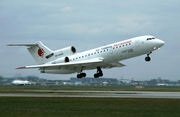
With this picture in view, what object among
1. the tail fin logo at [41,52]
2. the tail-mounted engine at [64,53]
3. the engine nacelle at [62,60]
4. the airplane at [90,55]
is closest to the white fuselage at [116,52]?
the airplane at [90,55]

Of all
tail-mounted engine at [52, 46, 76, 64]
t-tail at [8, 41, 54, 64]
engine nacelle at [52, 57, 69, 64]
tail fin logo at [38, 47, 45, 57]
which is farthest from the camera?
tail fin logo at [38, 47, 45, 57]

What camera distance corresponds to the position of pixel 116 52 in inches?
1898

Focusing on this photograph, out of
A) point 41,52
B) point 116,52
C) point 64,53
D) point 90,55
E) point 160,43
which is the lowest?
point 116,52

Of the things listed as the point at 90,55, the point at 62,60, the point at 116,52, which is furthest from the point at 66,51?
the point at 116,52

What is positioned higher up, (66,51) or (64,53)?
(66,51)

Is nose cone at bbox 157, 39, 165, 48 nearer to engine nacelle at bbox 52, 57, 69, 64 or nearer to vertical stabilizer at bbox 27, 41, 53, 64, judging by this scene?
engine nacelle at bbox 52, 57, 69, 64

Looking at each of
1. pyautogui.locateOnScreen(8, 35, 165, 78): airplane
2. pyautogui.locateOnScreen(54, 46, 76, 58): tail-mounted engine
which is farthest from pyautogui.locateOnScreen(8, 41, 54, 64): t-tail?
pyautogui.locateOnScreen(54, 46, 76, 58): tail-mounted engine

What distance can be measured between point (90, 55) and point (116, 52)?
5197 mm

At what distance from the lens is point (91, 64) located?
170ft

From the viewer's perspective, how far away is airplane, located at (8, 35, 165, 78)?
4641 cm

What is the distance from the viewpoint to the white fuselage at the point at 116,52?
1813 inches

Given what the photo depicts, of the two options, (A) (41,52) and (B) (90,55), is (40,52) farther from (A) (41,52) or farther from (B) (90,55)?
(B) (90,55)

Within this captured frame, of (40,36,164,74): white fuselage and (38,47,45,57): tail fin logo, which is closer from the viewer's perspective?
(40,36,164,74): white fuselage
